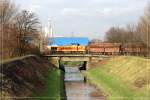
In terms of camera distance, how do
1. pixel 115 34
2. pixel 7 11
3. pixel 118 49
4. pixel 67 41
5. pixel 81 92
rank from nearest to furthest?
1. pixel 81 92
2. pixel 7 11
3. pixel 118 49
4. pixel 67 41
5. pixel 115 34

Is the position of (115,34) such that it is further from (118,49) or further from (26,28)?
(26,28)

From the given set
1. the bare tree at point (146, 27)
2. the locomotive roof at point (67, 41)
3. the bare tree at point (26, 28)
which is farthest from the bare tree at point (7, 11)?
the locomotive roof at point (67, 41)

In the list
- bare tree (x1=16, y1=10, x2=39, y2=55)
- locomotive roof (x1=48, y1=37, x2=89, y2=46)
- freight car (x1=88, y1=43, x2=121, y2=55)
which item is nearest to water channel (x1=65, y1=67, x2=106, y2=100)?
bare tree (x1=16, y1=10, x2=39, y2=55)

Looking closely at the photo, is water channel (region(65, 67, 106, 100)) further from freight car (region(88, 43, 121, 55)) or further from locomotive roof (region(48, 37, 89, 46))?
locomotive roof (region(48, 37, 89, 46))

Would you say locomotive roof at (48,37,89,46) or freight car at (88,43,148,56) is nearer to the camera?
freight car at (88,43,148,56)

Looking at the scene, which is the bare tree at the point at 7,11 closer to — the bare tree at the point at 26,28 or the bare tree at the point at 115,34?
the bare tree at the point at 26,28

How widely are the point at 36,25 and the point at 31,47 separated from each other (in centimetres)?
519

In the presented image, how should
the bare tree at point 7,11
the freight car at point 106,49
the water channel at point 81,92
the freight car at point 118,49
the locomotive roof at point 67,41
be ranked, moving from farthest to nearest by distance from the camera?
the locomotive roof at point 67,41 < the freight car at point 106,49 < the freight car at point 118,49 < the bare tree at point 7,11 < the water channel at point 81,92

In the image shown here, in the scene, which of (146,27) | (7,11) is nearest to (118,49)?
(146,27)

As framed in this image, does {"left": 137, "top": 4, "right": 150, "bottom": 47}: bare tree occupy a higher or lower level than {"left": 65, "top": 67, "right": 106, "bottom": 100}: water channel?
higher

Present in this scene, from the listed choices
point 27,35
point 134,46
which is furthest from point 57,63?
point 134,46

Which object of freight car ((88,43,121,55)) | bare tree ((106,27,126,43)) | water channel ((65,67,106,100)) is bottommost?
water channel ((65,67,106,100))

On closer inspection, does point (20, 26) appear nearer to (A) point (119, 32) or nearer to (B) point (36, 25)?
(B) point (36, 25)

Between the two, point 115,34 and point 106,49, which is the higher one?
point 115,34
